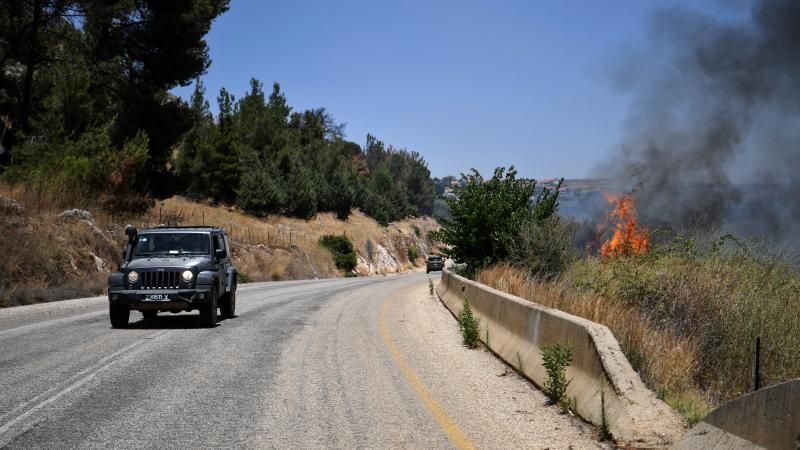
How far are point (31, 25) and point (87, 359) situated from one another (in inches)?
1194

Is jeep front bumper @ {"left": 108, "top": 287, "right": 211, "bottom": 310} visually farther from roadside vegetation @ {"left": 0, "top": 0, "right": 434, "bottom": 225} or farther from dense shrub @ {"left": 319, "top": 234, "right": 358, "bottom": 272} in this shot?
dense shrub @ {"left": 319, "top": 234, "right": 358, "bottom": 272}

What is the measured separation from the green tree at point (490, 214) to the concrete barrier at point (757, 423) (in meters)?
16.2

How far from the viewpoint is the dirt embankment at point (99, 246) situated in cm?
2288

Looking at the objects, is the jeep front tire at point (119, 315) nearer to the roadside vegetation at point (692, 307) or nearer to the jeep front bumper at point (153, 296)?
the jeep front bumper at point (153, 296)

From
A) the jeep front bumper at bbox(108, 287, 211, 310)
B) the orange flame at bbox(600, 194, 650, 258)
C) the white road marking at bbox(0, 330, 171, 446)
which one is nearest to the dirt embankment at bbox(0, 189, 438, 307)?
the jeep front bumper at bbox(108, 287, 211, 310)

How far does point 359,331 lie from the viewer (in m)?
14.5

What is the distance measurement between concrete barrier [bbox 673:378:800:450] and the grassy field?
41.6 inches

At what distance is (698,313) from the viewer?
34.0 ft

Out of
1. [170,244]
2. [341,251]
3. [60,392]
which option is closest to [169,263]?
[170,244]

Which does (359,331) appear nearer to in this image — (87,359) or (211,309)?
(211,309)

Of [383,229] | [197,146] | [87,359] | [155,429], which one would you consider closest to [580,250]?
[87,359]

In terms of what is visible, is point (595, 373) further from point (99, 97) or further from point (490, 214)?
point (99, 97)

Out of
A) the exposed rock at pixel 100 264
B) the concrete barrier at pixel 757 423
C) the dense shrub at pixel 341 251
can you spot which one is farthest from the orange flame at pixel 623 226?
the dense shrub at pixel 341 251

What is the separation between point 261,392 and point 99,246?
23.7 meters
